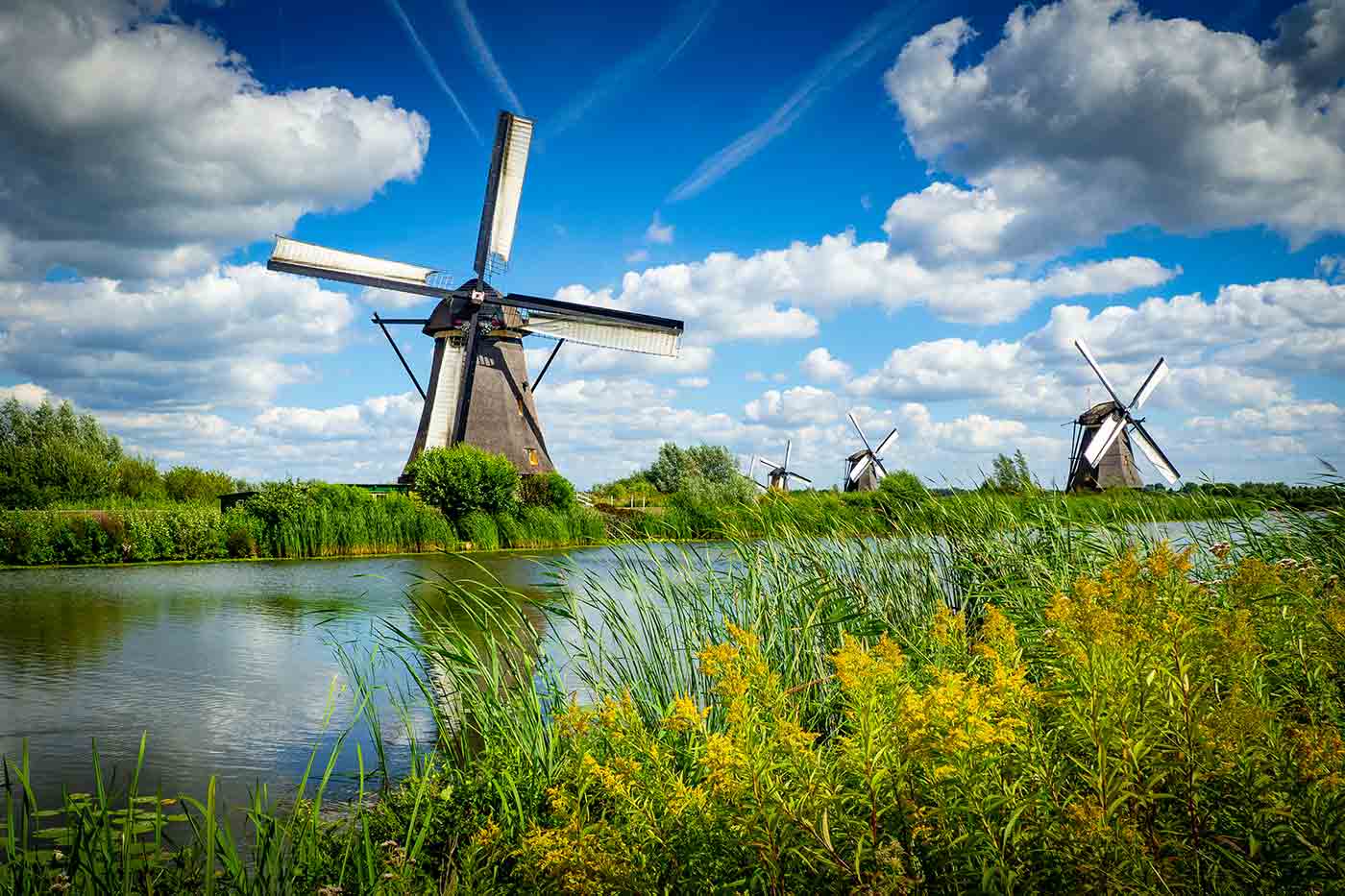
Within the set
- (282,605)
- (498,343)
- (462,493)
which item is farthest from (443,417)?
(282,605)

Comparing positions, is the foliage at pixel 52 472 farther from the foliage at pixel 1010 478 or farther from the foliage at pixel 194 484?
the foliage at pixel 1010 478

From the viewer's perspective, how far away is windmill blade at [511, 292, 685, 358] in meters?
28.4

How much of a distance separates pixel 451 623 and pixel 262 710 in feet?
13.9

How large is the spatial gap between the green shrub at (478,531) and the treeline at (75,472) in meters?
9.25

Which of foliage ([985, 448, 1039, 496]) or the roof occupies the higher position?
the roof

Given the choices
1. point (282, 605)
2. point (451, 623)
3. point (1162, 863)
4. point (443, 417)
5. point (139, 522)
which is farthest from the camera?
point (443, 417)

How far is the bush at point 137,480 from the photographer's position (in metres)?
30.5

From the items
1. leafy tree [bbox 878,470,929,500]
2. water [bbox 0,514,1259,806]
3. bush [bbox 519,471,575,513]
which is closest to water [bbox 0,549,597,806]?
water [bbox 0,514,1259,806]

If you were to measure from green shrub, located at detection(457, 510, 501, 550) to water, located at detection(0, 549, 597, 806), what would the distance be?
7831 millimetres

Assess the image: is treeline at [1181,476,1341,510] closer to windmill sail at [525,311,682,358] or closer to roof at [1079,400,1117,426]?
windmill sail at [525,311,682,358]

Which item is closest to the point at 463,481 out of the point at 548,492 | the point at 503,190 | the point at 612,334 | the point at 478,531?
the point at 478,531

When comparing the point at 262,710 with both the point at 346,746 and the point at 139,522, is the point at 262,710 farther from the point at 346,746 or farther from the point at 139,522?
the point at 139,522

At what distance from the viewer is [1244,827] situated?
175cm

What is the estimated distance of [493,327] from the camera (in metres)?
28.2
